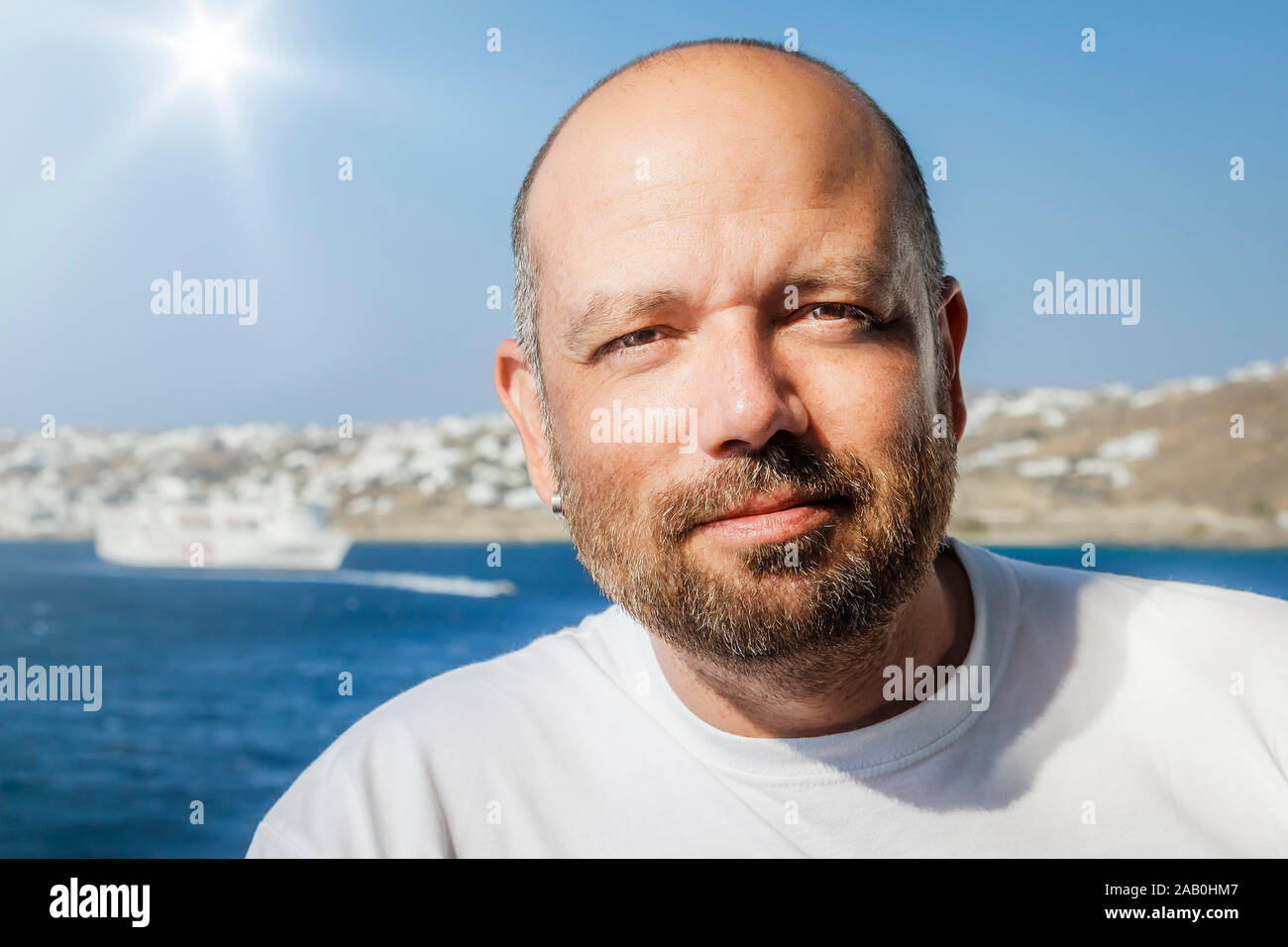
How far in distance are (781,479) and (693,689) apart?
49 cm

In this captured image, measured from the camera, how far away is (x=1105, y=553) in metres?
67.4

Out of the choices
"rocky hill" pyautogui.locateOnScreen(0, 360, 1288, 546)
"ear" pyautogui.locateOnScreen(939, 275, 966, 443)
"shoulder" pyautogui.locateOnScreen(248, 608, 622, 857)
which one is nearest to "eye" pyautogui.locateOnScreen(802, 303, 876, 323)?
"ear" pyautogui.locateOnScreen(939, 275, 966, 443)

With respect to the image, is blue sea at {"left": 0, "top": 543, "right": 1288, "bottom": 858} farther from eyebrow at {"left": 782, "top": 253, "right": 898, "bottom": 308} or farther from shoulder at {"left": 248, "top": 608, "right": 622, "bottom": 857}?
eyebrow at {"left": 782, "top": 253, "right": 898, "bottom": 308}

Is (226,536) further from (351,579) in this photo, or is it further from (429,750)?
(429,750)

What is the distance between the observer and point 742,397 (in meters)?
1.53

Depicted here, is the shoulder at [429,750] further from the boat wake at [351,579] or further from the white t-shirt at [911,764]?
the boat wake at [351,579]

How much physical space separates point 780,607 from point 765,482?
0.20m

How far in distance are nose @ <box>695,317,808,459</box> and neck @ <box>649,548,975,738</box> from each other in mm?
394

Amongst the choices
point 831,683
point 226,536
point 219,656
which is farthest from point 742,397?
point 226,536

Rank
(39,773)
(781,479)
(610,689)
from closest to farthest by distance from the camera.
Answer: (781,479)
(610,689)
(39,773)

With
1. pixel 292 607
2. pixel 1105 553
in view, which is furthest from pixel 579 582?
pixel 1105 553

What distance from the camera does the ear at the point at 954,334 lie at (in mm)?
1964

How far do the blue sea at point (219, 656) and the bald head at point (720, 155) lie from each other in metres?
15.4
